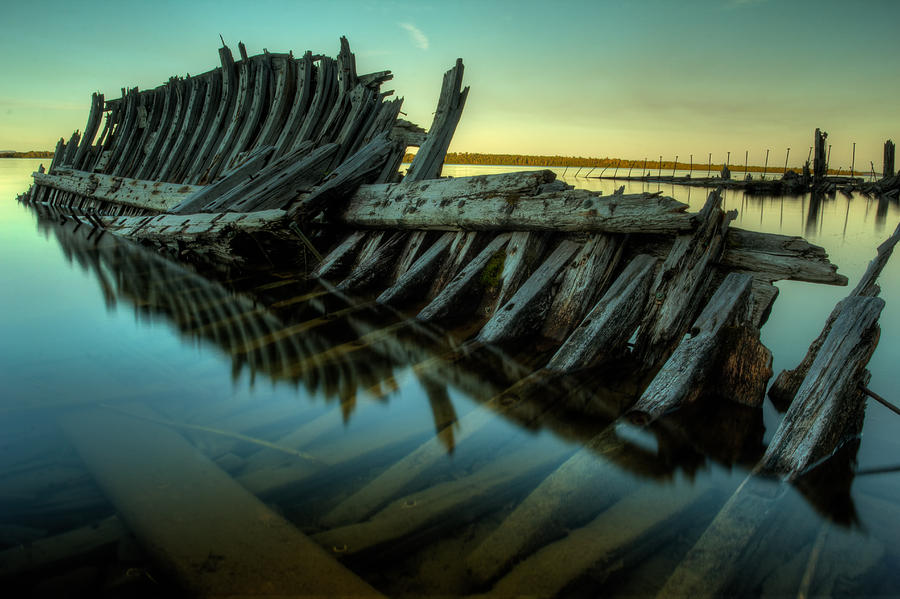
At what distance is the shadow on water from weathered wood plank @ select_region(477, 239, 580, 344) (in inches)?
7.0

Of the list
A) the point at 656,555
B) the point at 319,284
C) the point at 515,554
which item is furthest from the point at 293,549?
the point at 319,284

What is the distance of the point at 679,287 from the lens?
10.0 ft

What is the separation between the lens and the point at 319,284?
16.9ft

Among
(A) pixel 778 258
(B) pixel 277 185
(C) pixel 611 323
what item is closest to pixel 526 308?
(C) pixel 611 323

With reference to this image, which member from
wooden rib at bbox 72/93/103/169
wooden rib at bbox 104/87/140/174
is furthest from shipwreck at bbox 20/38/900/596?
wooden rib at bbox 72/93/103/169

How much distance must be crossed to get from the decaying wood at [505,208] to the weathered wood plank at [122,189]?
4292 millimetres

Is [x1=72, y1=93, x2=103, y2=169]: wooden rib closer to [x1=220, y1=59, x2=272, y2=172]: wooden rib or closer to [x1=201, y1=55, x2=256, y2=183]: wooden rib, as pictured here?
[x1=201, y1=55, x2=256, y2=183]: wooden rib

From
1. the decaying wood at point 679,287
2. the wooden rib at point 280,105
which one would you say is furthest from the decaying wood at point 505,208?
the wooden rib at point 280,105

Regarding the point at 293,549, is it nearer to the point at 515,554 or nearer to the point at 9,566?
the point at 515,554

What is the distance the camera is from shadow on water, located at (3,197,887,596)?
150 cm

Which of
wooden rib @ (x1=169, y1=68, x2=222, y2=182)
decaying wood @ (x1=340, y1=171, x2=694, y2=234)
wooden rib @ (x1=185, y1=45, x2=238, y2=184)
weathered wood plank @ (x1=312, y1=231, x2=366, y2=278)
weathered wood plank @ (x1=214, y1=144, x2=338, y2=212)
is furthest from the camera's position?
wooden rib @ (x1=169, y1=68, x2=222, y2=182)

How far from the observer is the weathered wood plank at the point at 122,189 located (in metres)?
8.56

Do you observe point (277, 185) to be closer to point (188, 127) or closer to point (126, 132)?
point (188, 127)

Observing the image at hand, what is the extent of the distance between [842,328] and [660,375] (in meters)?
0.76
